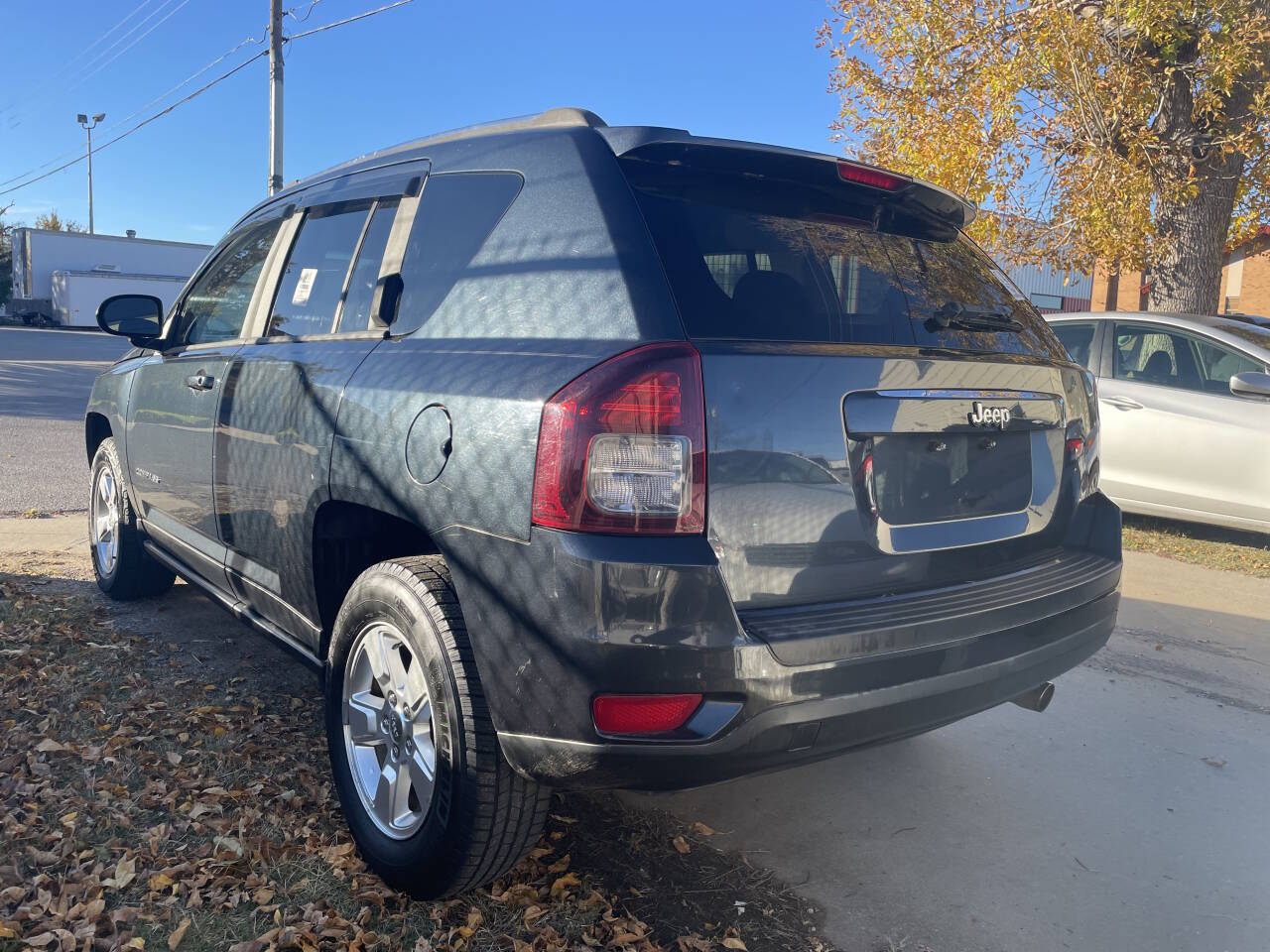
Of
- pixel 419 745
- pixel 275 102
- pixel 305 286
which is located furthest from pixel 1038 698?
pixel 275 102

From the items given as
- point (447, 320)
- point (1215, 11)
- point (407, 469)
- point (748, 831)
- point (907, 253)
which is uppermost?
point (1215, 11)

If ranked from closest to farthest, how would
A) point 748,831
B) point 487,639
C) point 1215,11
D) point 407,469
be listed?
point 487,639, point 407,469, point 748,831, point 1215,11

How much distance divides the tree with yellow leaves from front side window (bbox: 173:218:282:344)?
779 centimetres

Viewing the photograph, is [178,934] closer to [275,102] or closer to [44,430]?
[44,430]

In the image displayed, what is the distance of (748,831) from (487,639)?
4.17 feet

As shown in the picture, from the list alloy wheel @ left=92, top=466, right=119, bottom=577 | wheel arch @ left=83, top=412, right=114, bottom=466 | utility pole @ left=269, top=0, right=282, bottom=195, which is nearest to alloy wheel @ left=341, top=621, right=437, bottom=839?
alloy wheel @ left=92, top=466, right=119, bottom=577

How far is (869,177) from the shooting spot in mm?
2787

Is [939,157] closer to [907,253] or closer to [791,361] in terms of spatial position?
[907,253]

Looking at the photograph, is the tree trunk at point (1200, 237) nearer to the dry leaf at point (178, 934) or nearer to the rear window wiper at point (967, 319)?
the rear window wiper at point (967, 319)

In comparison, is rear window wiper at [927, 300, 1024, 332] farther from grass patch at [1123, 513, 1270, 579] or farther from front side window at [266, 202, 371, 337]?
grass patch at [1123, 513, 1270, 579]

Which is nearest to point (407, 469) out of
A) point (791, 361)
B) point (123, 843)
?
point (791, 361)

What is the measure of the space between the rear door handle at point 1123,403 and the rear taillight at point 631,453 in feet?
20.0

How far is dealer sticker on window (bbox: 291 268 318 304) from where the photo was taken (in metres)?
3.53

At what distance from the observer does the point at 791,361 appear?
2.35 m
